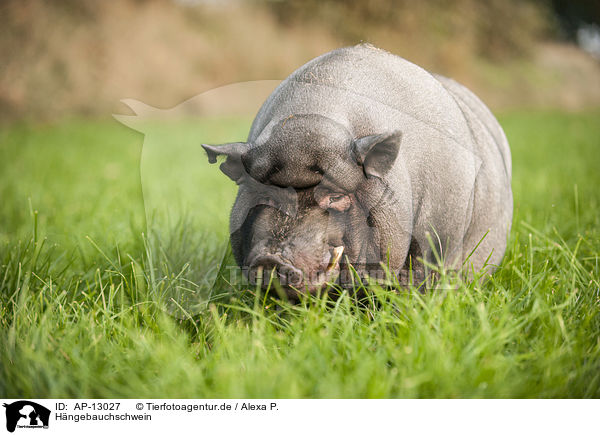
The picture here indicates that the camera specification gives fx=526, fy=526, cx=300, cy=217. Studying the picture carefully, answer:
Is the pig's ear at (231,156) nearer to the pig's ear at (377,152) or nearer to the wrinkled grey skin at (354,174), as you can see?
the wrinkled grey skin at (354,174)

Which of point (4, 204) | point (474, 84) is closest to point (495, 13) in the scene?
point (474, 84)

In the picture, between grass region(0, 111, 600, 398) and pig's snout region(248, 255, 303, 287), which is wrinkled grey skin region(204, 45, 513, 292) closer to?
pig's snout region(248, 255, 303, 287)

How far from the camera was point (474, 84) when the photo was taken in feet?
22.6

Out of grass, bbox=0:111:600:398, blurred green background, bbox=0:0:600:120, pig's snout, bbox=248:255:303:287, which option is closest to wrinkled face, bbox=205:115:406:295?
pig's snout, bbox=248:255:303:287

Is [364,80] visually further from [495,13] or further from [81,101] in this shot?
[81,101]

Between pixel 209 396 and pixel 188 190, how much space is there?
3.75m

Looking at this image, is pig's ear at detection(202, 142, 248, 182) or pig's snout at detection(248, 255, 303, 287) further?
pig's ear at detection(202, 142, 248, 182)

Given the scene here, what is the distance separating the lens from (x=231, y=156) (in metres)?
2.30

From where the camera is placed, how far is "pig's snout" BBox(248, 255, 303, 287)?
211 centimetres

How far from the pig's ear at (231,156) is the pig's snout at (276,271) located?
1.48 feet
